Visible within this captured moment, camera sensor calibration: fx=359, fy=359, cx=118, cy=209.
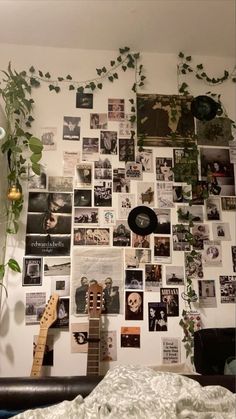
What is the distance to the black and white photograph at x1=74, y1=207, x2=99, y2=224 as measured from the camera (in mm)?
2039

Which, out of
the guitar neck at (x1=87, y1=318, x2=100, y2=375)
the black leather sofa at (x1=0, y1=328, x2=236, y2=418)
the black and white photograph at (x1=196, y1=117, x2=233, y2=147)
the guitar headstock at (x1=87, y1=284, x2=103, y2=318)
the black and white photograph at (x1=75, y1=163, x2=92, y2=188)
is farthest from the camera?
the black and white photograph at (x1=196, y1=117, x2=233, y2=147)

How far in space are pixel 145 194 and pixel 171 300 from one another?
24.5 inches

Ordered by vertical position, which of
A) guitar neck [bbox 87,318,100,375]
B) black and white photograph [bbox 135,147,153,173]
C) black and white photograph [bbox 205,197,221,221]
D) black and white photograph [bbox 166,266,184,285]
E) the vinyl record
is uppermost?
black and white photograph [bbox 135,147,153,173]

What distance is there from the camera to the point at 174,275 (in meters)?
2.04

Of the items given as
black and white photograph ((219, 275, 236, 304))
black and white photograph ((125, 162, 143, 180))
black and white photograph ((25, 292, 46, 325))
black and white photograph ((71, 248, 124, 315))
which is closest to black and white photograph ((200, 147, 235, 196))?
black and white photograph ((125, 162, 143, 180))

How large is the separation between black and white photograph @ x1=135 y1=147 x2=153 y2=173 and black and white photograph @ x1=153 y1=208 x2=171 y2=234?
249mm

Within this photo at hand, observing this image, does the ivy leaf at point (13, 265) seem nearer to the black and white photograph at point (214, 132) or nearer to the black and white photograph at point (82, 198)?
the black and white photograph at point (82, 198)

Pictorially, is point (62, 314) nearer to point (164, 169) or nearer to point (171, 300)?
point (171, 300)

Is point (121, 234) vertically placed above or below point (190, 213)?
below

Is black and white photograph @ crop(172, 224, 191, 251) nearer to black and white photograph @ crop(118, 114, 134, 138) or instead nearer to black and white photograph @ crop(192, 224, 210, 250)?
black and white photograph @ crop(192, 224, 210, 250)

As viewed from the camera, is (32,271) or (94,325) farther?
(32,271)

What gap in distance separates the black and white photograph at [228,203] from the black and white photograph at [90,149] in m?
0.80

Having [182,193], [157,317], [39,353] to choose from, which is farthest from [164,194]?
[39,353]

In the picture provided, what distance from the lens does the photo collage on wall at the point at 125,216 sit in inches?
77.7
